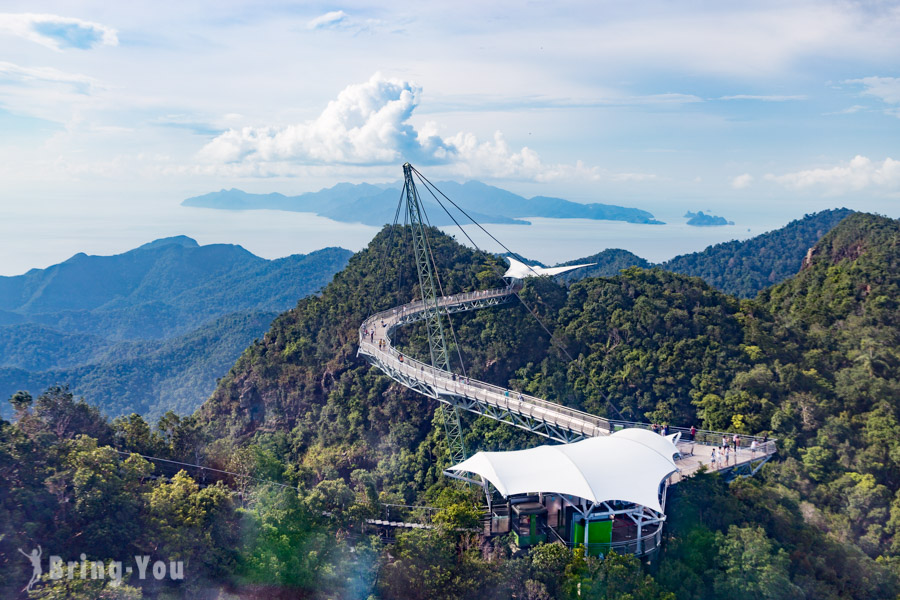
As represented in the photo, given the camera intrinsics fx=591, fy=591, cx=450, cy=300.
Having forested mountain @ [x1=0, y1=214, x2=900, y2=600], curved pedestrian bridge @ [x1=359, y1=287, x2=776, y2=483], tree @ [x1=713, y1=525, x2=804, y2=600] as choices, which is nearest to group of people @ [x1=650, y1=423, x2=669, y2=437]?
curved pedestrian bridge @ [x1=359, y1=287, x2=776, y2=483]

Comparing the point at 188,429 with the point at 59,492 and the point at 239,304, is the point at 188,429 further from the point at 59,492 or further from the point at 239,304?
the point at 239,304

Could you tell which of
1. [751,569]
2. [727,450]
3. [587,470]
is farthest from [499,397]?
[751,569]

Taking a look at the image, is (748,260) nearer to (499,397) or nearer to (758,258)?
(758,258)

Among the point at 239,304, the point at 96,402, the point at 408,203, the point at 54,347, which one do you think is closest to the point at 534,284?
the point at 408,203

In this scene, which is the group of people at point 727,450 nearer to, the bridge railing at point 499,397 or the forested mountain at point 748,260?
the bridge railing at point 499,397

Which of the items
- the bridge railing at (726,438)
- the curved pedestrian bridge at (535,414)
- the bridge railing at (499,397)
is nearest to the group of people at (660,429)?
the bridge railing at (726,438)

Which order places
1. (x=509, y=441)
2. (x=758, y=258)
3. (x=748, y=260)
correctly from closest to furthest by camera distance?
(x=509, y=441)
(x=748, y=260)
(x=758, y=258)
